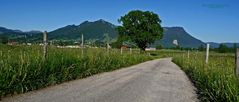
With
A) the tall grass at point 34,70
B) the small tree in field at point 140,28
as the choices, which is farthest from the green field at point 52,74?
the small tree in field at point 140,28

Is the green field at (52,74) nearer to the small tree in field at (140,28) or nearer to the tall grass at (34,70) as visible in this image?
the tall grass at (34,70)

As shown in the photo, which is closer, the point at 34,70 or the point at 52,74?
the point at 34,70

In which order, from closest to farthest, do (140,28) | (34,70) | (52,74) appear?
1. (34,70)
2. (52,74)
3. (140,28)

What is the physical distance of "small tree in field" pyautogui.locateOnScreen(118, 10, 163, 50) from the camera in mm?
93331

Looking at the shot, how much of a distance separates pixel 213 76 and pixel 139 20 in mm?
82102

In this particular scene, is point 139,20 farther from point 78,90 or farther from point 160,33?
point 78,90

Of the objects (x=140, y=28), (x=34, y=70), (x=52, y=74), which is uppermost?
(x=140, y=28)

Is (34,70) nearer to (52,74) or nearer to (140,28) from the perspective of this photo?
(52,74)

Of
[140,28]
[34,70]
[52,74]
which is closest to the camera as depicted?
[34,70]

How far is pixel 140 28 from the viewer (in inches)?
3703

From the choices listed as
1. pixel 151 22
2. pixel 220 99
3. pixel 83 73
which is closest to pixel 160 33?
pixel 151 22

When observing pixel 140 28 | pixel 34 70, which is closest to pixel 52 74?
pixel 34 70

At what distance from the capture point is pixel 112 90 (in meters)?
12.9

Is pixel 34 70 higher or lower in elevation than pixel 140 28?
lower
